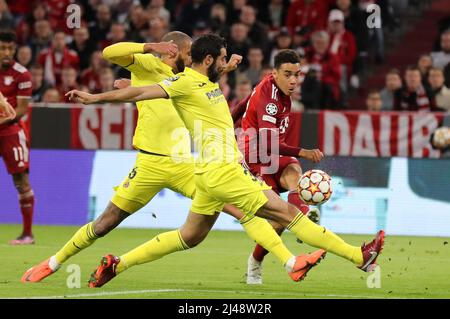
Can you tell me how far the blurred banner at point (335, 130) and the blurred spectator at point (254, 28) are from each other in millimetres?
3501

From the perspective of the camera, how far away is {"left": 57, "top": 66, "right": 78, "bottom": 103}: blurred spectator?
19.3m

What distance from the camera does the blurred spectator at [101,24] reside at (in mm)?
21031

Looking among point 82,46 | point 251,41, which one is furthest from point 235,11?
point 82,46

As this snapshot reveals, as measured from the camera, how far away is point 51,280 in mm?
10125

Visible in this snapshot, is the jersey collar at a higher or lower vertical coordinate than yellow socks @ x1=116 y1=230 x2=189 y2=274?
higher

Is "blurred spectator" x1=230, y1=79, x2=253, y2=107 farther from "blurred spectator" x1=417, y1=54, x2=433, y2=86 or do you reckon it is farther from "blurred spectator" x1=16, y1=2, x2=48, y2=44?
"blurred spectator" x1=16, y1=2, x2=48, y2=44

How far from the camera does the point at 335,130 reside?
16.8 meters

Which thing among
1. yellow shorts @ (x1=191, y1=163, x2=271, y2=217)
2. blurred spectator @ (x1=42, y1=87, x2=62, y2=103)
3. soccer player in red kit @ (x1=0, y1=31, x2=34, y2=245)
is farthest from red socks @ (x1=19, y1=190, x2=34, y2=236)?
yellow shorts @ (x1=191, y1=163, x2=271, y2=217)

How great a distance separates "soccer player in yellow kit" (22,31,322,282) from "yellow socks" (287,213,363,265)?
887 mm

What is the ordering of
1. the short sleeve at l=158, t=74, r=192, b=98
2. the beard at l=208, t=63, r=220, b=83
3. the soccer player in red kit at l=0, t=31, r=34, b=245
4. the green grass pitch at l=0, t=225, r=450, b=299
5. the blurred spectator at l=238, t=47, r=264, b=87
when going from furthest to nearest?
the blurred spectator at l=238, t=47, r=264, b=87 → the soccer player in red kit at l=0, t=31, r=34, b=245 → the green grass pitch at l=0, t=225, r=450, b=299 → the beard at l=208, t=63, r=220, b=83 → the short sleeve at l=158, t=74, r=192, b=98

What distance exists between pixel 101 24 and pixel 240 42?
10.1 ft

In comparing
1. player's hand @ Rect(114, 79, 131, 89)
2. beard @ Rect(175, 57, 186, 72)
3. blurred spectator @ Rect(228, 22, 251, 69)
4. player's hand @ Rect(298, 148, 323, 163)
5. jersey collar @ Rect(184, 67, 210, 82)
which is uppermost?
blurred spectator @ Rect(228, 22, 251, 69)
